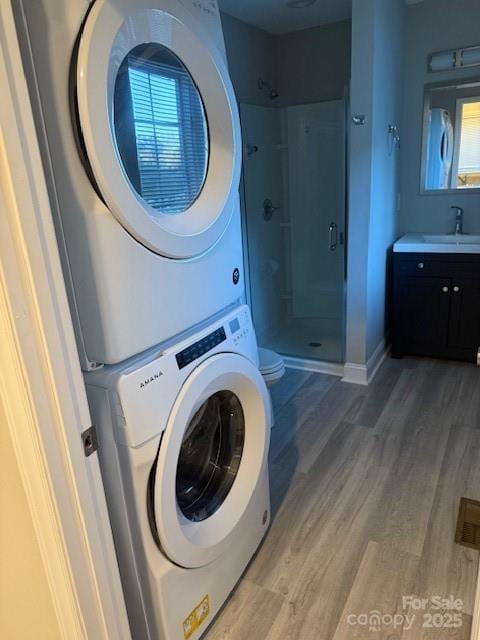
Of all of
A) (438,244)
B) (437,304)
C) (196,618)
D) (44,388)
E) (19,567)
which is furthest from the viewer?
(437,304)

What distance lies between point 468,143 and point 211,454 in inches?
112

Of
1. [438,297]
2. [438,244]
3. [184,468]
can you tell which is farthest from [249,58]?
[184,468]

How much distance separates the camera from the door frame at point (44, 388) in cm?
71

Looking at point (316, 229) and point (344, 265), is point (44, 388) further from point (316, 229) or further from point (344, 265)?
point (316, 229)

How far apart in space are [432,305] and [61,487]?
2.71 meters

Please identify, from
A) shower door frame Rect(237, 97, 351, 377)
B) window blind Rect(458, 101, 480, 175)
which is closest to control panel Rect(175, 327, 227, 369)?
shower door frame Rect(237, 97, 351, 377)

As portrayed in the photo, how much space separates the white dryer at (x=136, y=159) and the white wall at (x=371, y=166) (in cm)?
149

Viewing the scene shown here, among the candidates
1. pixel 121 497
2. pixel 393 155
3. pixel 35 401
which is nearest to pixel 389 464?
pixel 121 497

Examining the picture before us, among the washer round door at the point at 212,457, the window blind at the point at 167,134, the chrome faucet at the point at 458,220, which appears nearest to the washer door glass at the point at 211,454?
the washer round door at the point at 212,457

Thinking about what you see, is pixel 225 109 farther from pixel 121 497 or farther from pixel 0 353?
pixel 121 497

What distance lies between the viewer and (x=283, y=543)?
1731mm

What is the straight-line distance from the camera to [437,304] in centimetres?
298

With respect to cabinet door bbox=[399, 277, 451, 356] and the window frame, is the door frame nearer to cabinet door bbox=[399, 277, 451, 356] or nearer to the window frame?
cabinet door bbox=[399, 277, 451, 356]

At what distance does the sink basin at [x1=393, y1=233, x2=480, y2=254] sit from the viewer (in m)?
2.81
